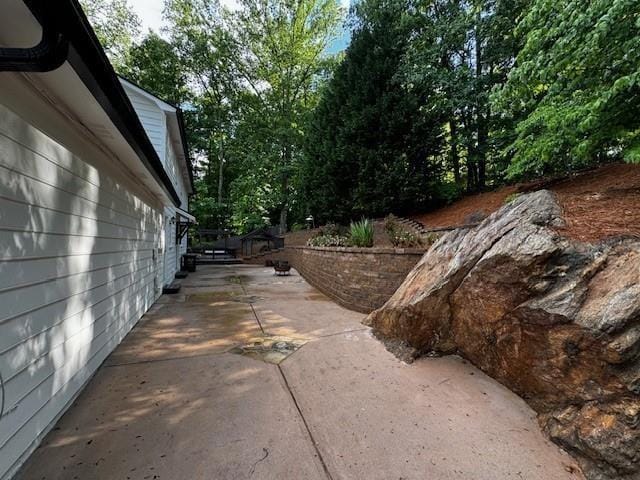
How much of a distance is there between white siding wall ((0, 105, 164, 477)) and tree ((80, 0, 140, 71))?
2057 cm

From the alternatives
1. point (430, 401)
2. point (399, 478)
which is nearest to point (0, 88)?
point (399, 478)

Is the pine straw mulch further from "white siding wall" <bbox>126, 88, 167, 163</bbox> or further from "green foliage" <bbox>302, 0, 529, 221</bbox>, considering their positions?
"white siding wall" <bbox>126, 88, 167, 163</bbox>

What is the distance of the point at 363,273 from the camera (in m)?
5.68

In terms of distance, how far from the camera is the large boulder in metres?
2.00

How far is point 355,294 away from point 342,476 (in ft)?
13.4

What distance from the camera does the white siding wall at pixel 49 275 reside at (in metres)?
1.77

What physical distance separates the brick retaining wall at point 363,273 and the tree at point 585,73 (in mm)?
2933

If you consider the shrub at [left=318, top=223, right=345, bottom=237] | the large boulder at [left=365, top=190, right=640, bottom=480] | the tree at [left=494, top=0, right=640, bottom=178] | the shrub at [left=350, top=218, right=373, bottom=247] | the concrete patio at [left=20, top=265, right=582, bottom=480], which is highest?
the tree at [left=494, top=0, right=640, bottom=178]

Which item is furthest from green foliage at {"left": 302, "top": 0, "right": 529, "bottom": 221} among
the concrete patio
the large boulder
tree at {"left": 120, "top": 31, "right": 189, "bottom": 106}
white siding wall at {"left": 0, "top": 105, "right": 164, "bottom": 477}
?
tree at {"left": 120, "top": 31, "right": 189, "bottom": 106}

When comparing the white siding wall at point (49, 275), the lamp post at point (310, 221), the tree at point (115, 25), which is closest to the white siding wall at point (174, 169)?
the lamp post at point (310, 221)

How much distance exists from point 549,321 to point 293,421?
2368 millimetres

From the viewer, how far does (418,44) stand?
10953 millimetres

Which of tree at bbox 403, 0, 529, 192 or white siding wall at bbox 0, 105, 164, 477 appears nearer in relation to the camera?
white siding wall at bbox 0, 105, 164, 477

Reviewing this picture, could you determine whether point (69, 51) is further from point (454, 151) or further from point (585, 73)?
point (454, 151)
